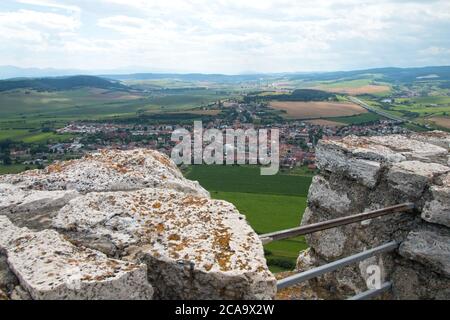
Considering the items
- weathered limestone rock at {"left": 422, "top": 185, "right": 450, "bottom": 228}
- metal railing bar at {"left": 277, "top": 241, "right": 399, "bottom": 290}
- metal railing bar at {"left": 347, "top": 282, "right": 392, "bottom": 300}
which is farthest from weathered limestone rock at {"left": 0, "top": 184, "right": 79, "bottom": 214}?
weathered limestone rock at {"left": 422, "top": 185, "right": 450, "bottom": 228}

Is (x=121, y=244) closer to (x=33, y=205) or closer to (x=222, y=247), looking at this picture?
(x=222, y=247)

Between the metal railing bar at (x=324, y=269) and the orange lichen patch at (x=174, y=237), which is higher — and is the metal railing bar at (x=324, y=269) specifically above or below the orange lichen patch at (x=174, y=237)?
below

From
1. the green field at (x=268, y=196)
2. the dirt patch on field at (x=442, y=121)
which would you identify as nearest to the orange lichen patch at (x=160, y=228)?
the green field at (x=268, y=196)

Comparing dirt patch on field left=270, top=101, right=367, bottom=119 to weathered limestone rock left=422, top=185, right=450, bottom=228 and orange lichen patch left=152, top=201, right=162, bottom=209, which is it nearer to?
weathered limestone rock left=422, top=185, right=450, bottom=228

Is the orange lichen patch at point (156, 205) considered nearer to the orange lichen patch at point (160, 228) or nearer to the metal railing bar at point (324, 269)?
the orange lichen patch at point (160, 228)

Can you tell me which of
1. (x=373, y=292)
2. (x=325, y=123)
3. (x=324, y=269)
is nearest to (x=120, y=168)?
(x=324, y=269)
